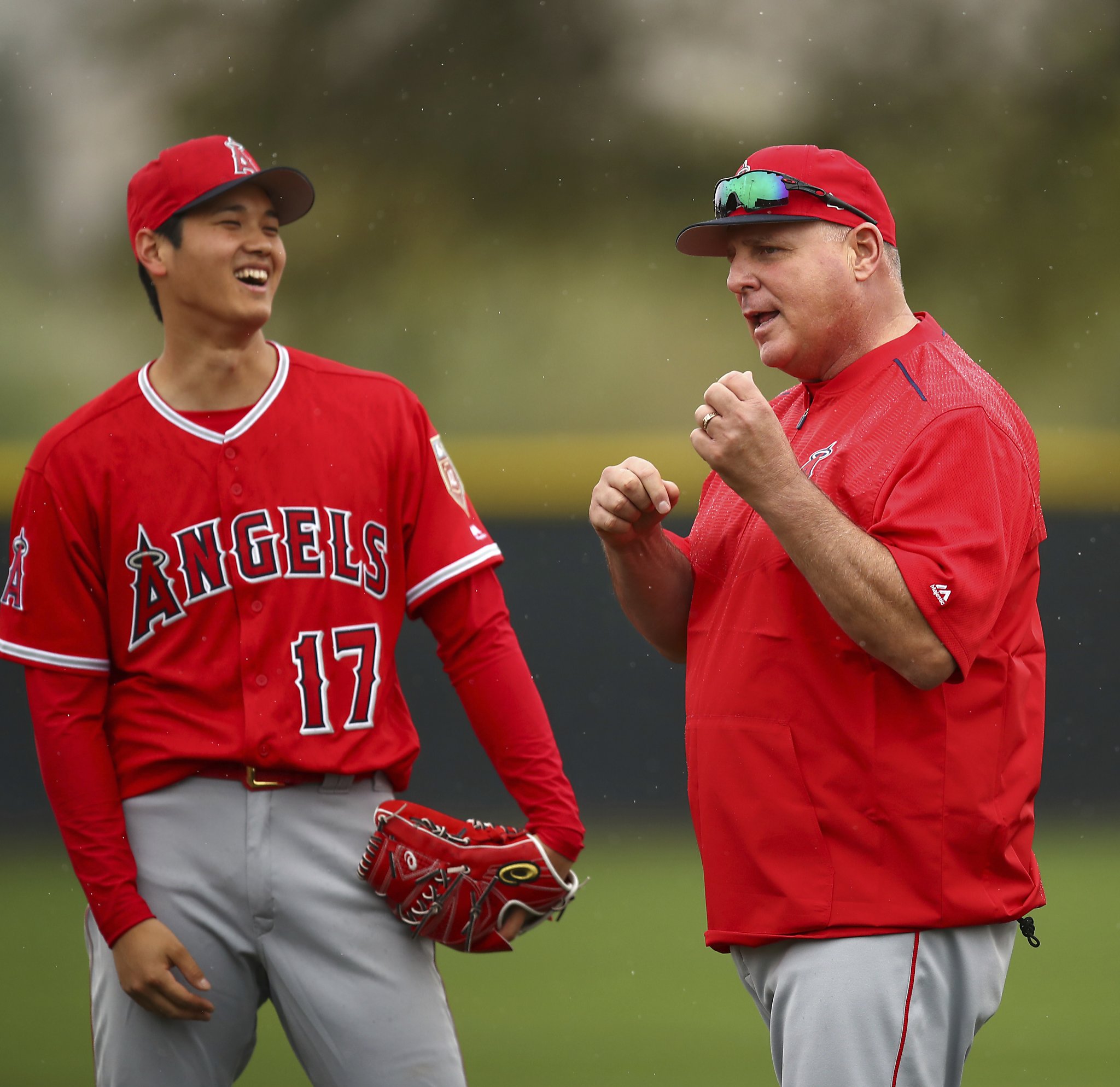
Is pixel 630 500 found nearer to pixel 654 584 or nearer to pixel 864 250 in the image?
pixel 654 584

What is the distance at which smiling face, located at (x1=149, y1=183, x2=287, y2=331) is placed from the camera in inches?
72.2

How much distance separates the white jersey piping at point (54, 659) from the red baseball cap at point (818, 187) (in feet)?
3.08

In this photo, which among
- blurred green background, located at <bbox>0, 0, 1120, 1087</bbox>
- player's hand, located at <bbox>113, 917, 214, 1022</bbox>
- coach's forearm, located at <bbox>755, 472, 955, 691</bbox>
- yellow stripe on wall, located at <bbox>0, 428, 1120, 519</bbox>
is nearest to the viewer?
coach's forearm, located at <bbox>755, 472, 955, 691</bbox>

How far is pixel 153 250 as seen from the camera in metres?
1.88

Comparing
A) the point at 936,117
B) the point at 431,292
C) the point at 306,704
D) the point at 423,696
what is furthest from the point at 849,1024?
the point at 936,117

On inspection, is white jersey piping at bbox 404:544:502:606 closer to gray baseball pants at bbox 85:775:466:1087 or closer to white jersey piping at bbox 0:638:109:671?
gray baseball pants at bbox 85:775:466:1087

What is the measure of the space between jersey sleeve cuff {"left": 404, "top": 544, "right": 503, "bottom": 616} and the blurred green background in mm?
6713

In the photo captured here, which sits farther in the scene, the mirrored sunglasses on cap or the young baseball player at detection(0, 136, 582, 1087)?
the young baseball player at detection(0, 136, 582, 1087)

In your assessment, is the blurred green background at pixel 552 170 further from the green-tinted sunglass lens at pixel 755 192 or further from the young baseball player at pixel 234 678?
the green-tinted sunglass lens at pixel 755 192

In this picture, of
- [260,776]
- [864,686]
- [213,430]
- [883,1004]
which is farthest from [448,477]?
[883,1004]

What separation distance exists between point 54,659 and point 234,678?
Result: 0.23 meters

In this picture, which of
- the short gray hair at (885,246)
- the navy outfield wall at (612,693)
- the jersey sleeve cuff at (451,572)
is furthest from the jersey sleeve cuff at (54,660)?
the navy outfield wall at (612,693)

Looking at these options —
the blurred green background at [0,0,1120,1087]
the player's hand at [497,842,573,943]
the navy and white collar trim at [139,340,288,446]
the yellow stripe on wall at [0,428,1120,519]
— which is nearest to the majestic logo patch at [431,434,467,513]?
the navy and white collar trim at [139,340,288,446]

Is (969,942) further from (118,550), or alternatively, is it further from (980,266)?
(980,266)
